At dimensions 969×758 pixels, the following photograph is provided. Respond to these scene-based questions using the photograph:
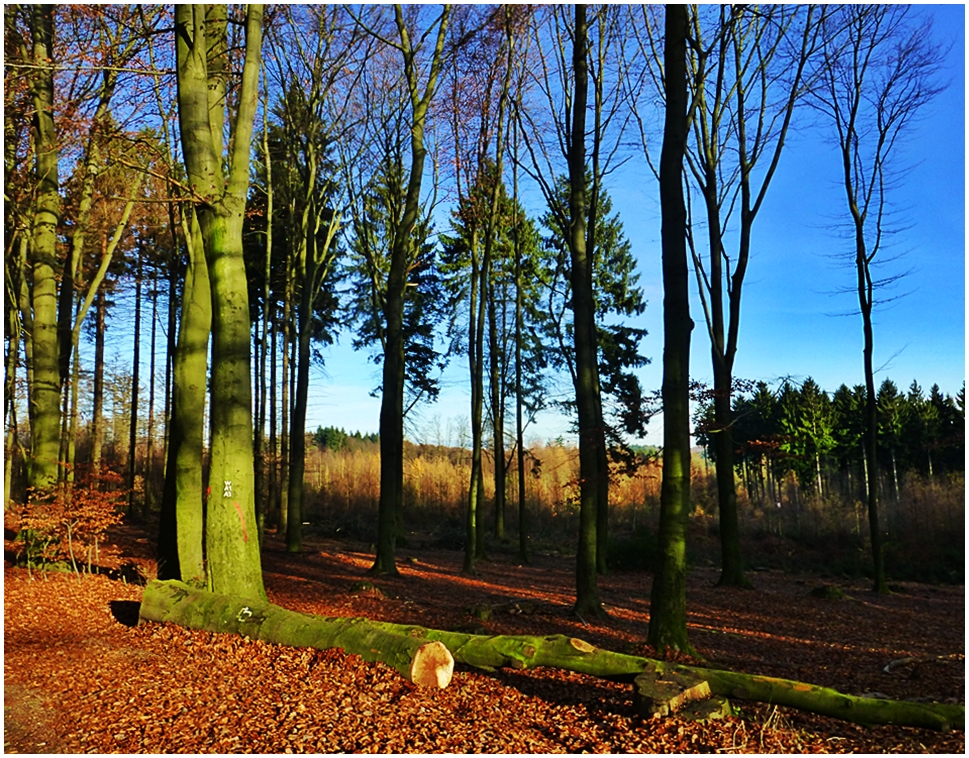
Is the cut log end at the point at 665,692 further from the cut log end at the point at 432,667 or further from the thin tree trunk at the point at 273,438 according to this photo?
the thin tree trunk at the point at 273,438

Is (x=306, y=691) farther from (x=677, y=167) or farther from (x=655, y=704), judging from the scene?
(x=677, y=167)

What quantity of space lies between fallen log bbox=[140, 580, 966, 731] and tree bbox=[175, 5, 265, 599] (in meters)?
0.58

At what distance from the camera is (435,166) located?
18906 millimetres

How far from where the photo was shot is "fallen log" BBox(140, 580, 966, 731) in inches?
184

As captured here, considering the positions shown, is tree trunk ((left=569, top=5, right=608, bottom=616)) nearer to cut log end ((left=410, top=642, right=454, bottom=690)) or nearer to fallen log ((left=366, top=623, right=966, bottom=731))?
fallen log ((left=366, top=623, right=966, bottom=731))

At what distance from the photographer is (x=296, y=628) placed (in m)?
6.60

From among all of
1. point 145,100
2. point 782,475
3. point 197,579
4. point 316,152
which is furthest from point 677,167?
point 782,475

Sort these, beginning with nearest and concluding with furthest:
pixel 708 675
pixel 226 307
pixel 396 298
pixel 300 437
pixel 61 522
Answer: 1. pixel 708 675
2. pixel 226 307
3. pixel 61 522
4. pixel 396 298
5. pixel 300 437

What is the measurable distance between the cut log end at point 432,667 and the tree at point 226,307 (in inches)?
116

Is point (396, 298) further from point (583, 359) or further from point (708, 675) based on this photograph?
point (708, 675)

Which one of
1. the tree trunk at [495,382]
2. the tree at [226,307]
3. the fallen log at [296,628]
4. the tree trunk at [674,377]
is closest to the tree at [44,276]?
the tree at [226,307]

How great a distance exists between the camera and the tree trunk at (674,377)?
7.08 meters

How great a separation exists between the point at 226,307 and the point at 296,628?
3.67 metres

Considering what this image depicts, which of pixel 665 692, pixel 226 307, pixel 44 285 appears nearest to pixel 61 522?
pixel 44 285
